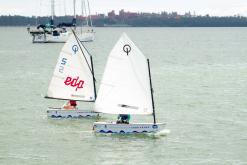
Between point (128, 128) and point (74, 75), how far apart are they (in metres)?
9.94

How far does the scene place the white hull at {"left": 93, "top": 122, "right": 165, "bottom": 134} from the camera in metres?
52.1

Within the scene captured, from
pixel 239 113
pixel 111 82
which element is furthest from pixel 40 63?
pixel 111 82

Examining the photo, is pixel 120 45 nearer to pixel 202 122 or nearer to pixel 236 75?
pixel 202 122

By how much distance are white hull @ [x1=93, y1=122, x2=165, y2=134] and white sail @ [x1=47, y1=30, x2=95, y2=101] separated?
828cm

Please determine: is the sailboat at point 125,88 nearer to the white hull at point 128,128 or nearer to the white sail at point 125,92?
the white sail at point 125,92

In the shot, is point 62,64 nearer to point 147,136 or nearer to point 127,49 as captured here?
point 127,49

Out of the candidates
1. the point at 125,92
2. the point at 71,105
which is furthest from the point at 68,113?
the point at 125,92

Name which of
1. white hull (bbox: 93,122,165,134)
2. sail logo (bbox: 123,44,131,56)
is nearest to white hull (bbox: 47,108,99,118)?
white hull (bbox: 93,122,165,134)

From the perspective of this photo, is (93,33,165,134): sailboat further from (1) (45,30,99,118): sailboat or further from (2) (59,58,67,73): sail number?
(2) (59,58,67,73): sail number

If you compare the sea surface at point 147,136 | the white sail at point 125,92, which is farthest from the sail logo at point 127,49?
the sea surface at point 147,136

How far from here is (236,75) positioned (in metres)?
102

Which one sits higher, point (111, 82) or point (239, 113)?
point (111, 82)

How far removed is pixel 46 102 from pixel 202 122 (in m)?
17.1

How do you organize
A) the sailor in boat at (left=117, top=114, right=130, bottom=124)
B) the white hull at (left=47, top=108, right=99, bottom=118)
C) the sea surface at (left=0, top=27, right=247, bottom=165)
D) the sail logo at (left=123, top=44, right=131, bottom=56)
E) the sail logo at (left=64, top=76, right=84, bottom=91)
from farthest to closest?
the sail logo at (left=64, top=76, right=84, bottom=91) < the white hull at (left=47, top=108, right=99, bottom=118) < the sailor in boat at (left=117, top=114, right=130, bottom=124) < the sail logo at (left=123, top=44, right=131, bottom=56) < the sea surface at (left=0, top=27, right=247, bottom=165)
